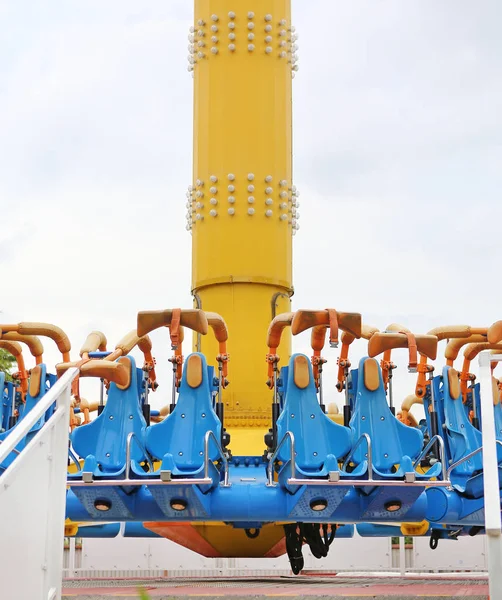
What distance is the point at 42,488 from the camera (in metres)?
3.63

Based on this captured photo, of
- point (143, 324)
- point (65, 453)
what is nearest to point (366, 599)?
point (143, 324)

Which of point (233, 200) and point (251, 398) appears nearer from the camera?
point (251, 398)

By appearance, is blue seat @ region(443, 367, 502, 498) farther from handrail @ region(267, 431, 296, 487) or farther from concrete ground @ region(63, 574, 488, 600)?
handrail @ region(267, 431, 296, 487)

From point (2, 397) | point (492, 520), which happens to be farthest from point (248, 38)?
point (492, 520)

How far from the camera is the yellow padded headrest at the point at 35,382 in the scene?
27.5 feet

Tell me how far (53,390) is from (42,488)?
0.37 metres

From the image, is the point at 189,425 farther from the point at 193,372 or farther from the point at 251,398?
the point at 251,398

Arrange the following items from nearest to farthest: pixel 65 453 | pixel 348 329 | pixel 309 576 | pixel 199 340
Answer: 1. pixel 65 453
2. pixel 348 329
3. pixel 199 340
4. pixel 309 576

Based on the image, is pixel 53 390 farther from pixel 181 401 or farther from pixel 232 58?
pixel 232 58

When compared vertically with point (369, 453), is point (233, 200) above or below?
above

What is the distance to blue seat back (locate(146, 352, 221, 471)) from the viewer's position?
7277 millimetres

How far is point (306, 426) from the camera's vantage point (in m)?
7.49

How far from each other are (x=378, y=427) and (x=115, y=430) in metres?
2.08

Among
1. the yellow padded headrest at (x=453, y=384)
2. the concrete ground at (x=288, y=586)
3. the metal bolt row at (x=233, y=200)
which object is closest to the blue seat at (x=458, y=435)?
the yellow padded headrest at (x=453, y=384)
